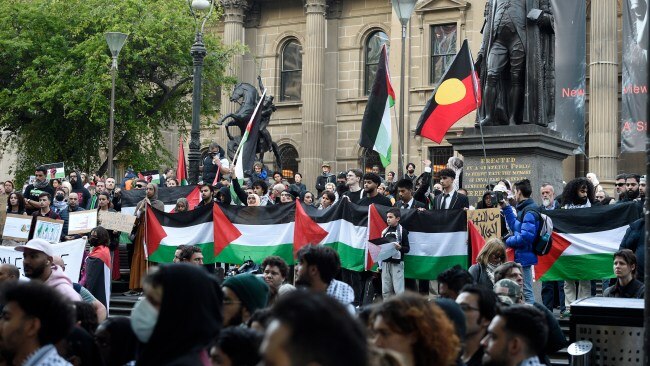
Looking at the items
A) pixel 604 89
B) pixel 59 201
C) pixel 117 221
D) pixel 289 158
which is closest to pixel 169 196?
pixel 59 201

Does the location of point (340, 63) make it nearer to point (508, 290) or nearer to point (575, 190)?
point (575, 190)

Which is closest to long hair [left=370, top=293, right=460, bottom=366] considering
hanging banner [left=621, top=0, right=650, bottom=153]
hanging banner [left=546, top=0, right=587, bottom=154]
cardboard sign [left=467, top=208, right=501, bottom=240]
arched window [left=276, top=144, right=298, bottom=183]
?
cardboard sign [left=467, top=208, right=501, bottom=240]

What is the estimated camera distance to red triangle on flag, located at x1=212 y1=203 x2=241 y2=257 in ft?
56.1

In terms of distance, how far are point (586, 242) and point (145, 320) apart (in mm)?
10301

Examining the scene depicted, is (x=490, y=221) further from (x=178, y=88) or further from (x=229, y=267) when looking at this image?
(x=178, y=88)

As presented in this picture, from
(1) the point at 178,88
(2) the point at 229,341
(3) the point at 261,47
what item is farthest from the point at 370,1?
(2) the point at 229,341

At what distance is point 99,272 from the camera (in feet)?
48.4

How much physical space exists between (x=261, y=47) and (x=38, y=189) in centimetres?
2797

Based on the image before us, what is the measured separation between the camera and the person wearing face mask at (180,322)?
507 centimetres

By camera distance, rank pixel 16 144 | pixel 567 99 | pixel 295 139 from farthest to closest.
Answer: pixel 295 139 < pixel 16 144 < pixel 567 99

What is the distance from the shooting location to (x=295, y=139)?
1841 inches

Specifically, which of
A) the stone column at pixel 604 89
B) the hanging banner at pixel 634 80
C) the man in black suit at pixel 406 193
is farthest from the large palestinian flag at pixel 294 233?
the stone column at pixel 604 89

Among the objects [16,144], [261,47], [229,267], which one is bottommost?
[229,267]

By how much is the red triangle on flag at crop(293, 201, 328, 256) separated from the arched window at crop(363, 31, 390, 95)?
29.3 meters
